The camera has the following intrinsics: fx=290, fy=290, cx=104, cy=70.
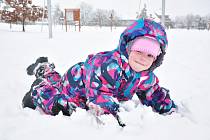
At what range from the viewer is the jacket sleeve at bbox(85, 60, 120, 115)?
1543mm

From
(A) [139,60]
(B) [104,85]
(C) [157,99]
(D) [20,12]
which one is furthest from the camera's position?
(D) [20,12]

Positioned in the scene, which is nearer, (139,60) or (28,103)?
(139,60)

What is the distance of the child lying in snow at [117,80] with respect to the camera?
1575mm

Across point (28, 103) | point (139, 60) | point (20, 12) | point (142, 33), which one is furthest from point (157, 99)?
point (20, 12)

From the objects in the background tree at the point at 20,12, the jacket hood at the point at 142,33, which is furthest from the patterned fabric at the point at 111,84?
the background tree at the point at 20,12

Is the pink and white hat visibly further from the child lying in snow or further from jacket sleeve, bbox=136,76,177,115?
jacket sleeve, bbox=136,76,177,115

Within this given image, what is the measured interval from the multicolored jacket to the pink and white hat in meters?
0.03

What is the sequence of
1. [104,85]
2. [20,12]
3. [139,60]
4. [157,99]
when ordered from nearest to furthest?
[104,85], [139,60], [157,99], [20,12]

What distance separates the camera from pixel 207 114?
5.62 ft

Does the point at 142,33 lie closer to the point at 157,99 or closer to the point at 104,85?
the point at 104,85

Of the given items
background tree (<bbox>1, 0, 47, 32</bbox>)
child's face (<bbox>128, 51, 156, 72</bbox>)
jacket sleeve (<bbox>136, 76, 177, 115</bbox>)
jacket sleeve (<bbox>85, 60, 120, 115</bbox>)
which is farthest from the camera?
background tree (<bbox>1, 0, 47, 32</bbox>)

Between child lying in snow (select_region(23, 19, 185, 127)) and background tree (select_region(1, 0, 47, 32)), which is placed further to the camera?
background tree (select_region(1, 0, 47, 32))

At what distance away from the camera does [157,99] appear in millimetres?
2002

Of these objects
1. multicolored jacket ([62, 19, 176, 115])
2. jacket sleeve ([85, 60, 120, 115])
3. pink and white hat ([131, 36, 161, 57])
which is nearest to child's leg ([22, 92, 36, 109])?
multicolored jacket ([62, 19, 176, 115])
